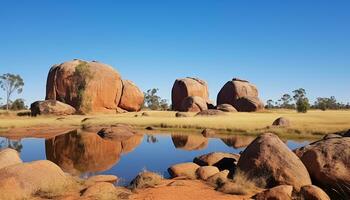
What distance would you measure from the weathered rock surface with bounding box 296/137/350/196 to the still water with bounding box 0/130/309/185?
6.02m

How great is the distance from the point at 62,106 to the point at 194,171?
125 ft

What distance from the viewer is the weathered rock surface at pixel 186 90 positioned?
6881 centimetres

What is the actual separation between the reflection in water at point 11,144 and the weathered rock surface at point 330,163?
18180mm

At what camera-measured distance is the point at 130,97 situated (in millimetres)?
60812

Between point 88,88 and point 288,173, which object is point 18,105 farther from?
point 288,173

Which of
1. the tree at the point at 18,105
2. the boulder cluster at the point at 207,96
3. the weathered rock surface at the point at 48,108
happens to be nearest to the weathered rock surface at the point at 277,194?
the weathered rock surface at the point at 48,108

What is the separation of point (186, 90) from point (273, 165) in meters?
55.8

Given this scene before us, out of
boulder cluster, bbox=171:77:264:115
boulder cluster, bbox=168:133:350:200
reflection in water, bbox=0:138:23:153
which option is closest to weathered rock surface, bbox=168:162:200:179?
boulder cluster, bbox=168:133:350:200

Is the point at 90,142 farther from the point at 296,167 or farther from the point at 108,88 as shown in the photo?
the point at 108,88

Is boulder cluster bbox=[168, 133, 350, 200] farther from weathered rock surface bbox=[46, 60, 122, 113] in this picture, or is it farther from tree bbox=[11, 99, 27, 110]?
tree bbox=[11, 99, 27, 110]

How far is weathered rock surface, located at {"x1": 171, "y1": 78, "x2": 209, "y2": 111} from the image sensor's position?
68.8m

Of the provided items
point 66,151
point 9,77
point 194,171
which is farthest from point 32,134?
point 9,77

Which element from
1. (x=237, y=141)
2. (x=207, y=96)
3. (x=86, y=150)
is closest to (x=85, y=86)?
(x=207, y=96)

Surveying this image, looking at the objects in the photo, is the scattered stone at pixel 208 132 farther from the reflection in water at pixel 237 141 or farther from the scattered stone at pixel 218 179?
the scattered stone at pixel 218 179
